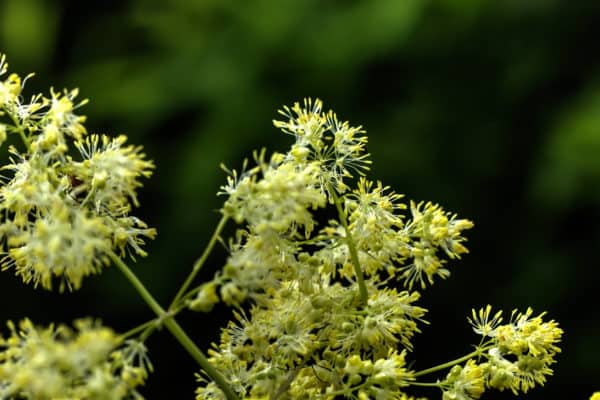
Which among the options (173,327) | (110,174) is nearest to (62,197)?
(110,174)

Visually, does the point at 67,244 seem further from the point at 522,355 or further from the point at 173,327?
the point at 522,355

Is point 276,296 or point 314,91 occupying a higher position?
point 314,91

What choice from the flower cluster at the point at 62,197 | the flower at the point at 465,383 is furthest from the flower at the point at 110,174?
the flower at the point at 465,383

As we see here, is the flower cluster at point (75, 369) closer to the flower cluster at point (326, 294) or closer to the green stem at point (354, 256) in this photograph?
the flower cluster at point (326, 294)

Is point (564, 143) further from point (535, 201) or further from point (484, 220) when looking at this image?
point (484, 220)

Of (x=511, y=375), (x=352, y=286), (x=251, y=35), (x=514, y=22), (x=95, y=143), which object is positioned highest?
(x=251, y=35)

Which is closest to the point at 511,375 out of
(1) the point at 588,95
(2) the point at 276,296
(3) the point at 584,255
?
(2) the point at 276,296

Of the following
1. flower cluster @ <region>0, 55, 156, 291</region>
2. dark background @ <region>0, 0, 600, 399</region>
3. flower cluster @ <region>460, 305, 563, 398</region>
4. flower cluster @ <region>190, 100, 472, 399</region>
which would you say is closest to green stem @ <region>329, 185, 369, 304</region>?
flower cluster @ <region>190, 100, 472, 399</region>
